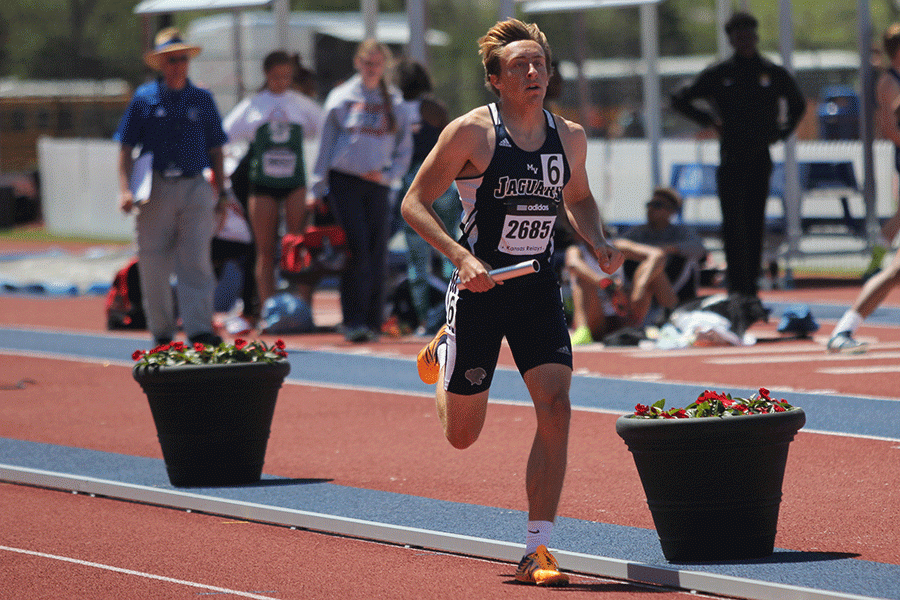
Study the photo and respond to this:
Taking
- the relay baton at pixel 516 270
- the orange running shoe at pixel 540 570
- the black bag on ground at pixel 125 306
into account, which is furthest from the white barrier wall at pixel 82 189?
the orange running shoe at pixel 540 570

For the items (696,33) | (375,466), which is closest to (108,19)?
(696,33)

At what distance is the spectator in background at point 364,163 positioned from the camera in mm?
13438

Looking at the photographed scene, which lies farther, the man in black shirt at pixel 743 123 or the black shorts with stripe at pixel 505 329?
the man in black shirt at pixel 743 123

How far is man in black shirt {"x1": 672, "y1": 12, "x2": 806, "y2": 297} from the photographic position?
1353cm

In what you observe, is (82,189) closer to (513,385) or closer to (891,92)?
(891,92)

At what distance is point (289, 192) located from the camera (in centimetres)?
1446

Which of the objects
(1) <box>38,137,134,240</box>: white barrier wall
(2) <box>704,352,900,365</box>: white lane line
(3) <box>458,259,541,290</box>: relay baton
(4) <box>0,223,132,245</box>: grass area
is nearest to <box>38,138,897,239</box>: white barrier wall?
(1) <box>38,137,134,240</box>: white barrier wall

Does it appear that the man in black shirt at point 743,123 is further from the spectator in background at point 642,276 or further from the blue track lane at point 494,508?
the blue track lane at point 494,508

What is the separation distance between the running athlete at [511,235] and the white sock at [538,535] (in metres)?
0.07

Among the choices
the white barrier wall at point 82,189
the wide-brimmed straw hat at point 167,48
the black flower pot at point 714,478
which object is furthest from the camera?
the white barrier wall at point 82,189

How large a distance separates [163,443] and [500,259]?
2.55m

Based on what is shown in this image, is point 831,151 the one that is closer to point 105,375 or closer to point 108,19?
point 105,375

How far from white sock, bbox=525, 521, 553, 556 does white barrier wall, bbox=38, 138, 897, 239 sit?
13.7m

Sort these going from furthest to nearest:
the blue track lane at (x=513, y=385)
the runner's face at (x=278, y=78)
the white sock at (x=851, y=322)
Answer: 1. the runner's face at (x=278, y=78)
2. the white sock at (x=851, y=322)
3. the blue track lane at (x=513, y=385)
